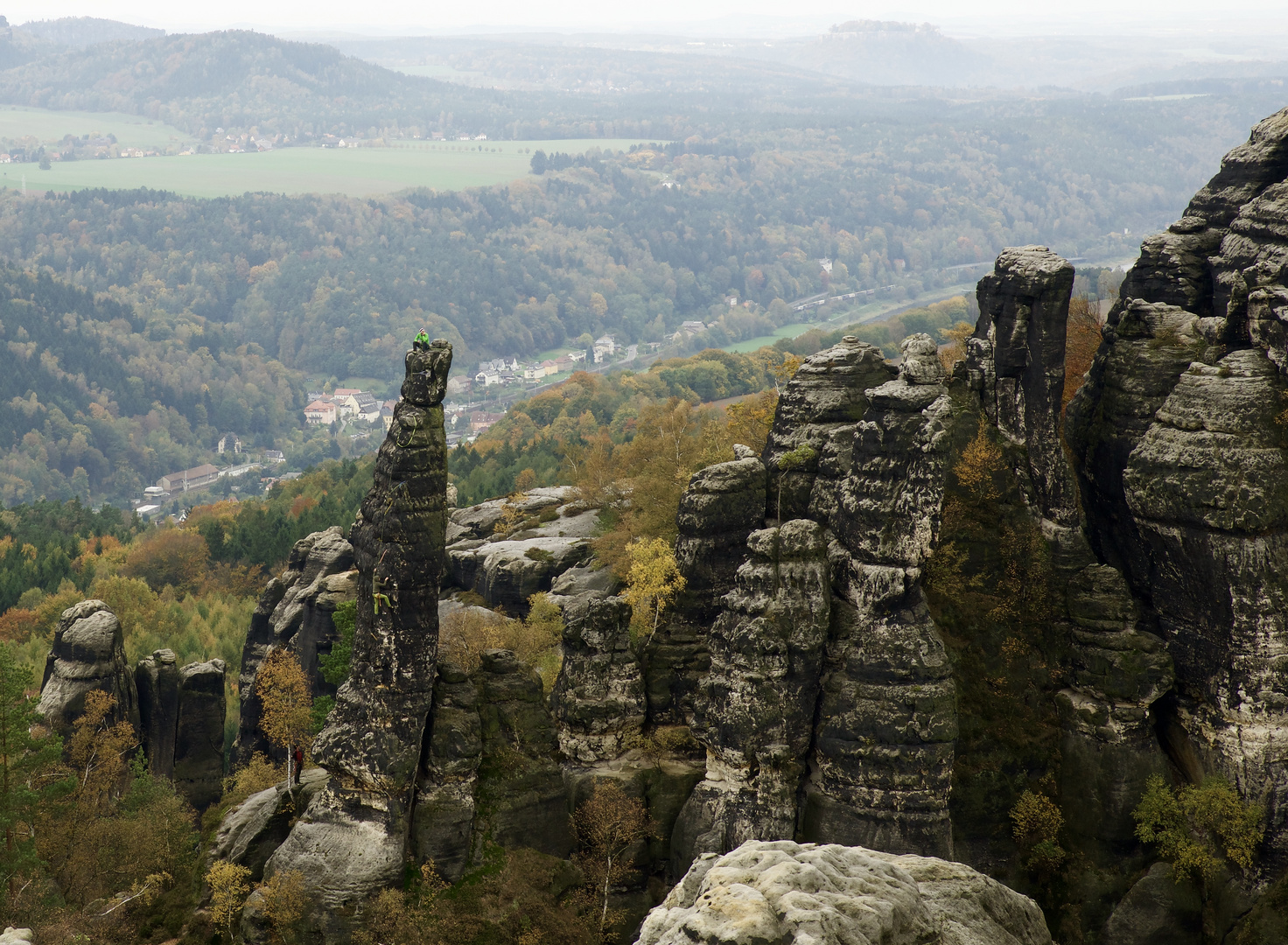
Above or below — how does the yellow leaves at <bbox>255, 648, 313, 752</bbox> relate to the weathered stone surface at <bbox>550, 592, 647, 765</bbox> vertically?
below

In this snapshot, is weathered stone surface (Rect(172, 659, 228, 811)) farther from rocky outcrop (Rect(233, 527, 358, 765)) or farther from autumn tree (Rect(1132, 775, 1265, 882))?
autumn tree (Rect(1132, 775, 1265, 882))

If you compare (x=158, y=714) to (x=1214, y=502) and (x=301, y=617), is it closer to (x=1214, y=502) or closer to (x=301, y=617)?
(x=301, y=617)

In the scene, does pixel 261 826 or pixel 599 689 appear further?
pixel 599 689

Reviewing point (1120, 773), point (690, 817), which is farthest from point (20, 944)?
point (1120, 773)

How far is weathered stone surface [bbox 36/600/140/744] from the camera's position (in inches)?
2329

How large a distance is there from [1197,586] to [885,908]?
23.9 m

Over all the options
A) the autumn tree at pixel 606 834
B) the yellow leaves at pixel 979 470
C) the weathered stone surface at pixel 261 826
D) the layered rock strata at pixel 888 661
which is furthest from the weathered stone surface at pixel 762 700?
the weathered stone surface at pixel 261 826

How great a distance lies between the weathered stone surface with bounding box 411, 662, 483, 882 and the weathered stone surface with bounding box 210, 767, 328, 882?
218 inches

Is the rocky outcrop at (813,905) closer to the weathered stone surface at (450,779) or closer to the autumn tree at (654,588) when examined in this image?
the weathered stone surface at (450,779)

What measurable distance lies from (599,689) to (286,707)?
13654 mm

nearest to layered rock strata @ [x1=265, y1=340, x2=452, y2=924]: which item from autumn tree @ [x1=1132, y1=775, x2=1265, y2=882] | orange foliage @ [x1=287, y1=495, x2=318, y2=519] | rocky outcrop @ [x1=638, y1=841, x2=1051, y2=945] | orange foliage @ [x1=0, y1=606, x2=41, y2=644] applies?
rocky outcrop @ [x1=638, y1=841, x2=1051, y2=945]

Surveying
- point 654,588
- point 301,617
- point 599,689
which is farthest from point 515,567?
point 599,689

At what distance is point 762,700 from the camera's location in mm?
44000

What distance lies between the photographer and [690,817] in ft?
148
